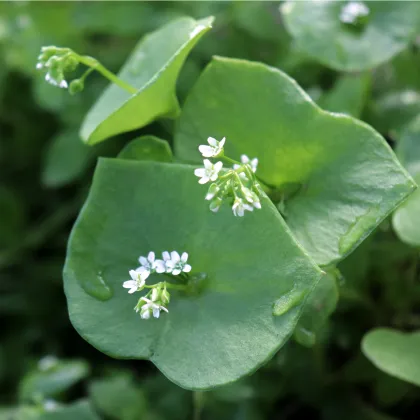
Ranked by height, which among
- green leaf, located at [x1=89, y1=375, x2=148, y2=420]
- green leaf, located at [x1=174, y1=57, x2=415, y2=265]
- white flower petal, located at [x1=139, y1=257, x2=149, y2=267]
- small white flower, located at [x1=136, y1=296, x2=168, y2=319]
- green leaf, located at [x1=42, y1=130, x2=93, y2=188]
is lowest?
green leaf, located at [x1=89, y1=375, x2=148, y2=420]

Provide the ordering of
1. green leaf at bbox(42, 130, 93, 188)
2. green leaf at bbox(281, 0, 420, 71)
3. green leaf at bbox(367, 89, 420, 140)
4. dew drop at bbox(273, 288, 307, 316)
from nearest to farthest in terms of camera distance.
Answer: dew drop at bbox(273, 288, 307, 316) → green leaf at bbox(281, 0, 420, 71) → green leaf at bbox(367, 89, 420, 140) → green leaf at bbox(42, 130, 93, 188)

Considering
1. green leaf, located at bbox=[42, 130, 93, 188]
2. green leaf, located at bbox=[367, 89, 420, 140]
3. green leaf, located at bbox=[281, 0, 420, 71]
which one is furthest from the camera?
green leaf, located at bbox=[42, 130, 93, 188]

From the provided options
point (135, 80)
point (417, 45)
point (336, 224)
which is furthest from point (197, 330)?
point (417, 45)

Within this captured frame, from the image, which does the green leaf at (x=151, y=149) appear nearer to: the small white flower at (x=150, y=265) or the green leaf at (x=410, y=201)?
the small white flower at (x=150, y=265)

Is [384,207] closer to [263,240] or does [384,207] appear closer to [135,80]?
[263,240]

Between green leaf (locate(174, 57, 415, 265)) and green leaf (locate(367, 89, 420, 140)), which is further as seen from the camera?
green leaf (locate(367, 89, 420, 140))

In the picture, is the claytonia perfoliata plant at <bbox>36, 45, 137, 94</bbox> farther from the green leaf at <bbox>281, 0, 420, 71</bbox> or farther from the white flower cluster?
the green leaf at <bbox>281, 0, 420, 71</bbox>

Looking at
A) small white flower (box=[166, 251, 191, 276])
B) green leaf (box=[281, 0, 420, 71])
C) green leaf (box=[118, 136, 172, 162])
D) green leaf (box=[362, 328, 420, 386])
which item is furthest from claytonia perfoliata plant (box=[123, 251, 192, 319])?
green leaf (box=[281, 0, 420, 71])

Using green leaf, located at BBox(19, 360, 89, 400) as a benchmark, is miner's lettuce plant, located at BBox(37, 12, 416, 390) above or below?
above
